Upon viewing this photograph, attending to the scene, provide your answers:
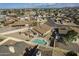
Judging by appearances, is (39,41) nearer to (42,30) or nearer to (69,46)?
(42,30)

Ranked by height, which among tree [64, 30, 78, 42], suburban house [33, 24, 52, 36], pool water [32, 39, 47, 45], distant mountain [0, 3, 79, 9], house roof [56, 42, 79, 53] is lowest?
house roof [56, 42, 79, 53]

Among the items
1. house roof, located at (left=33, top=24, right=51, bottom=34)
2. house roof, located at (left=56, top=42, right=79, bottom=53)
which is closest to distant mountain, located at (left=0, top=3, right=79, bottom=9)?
house roof, located at (left=33, top=24, right=51, bottom=34)

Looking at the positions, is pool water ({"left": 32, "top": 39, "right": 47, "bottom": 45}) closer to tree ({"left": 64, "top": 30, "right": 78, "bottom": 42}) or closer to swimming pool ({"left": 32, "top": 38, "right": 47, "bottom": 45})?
swimming pool ({"left": 32, "top": 38, "right": 47, "bottom": 45})

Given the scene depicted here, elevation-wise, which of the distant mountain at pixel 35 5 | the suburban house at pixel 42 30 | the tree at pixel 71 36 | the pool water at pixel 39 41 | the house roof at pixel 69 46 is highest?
the distant mountain at pixel 35 5

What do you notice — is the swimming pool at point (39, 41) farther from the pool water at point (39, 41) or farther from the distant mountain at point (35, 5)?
the distant mountain at point (35, 5)

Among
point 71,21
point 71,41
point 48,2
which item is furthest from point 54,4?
point 71,41

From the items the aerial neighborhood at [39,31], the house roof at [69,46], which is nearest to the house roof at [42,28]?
the aerial neighborhood at [39,31]

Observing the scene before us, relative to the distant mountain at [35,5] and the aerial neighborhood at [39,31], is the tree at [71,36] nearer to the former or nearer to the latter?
the aerial neighborhood at [39,31]

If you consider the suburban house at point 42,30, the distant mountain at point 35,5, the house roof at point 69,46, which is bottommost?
the house roof at point 69,46

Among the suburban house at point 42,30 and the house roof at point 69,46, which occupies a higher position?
the suburban house at point 42,30

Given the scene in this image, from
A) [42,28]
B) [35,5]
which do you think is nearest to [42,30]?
[42,28]

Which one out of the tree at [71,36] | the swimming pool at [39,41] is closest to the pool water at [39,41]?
the swimming pool at [39,41]

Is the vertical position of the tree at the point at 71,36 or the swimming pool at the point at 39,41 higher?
the tree at the point at 71,36

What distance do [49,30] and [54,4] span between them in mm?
173
